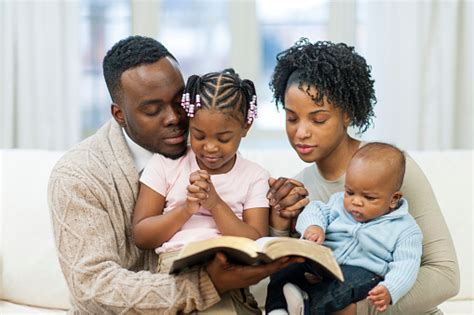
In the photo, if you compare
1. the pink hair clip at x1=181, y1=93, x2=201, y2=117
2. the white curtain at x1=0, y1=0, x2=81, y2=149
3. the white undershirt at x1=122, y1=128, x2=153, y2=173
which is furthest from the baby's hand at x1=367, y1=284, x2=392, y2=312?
the white curtain at x1=0, y1=0, x2=81, y2=149

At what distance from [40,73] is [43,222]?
165cm

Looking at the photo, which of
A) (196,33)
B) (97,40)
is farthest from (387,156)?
(97,40)

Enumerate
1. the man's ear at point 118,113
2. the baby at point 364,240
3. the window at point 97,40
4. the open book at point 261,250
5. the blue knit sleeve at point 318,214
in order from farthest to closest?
1. the window at point 97,40
2. the man's ear at point 118,113
3. the blue knit sleeve at point 318,214
4. the baby at point 364,240
5. the open book at point 261,250

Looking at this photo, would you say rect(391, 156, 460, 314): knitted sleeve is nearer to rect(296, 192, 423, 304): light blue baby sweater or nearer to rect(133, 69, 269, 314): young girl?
rect(296, 192, 423, 304): light blue baby sweater

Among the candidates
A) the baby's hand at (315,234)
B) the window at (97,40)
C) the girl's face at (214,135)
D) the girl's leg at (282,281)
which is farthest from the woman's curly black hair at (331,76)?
the window at (97,40)

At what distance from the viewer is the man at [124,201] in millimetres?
1959

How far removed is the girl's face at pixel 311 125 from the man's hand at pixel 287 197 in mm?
82

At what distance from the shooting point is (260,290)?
268 cm

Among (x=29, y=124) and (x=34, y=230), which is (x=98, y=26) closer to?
(x=29, y=124)

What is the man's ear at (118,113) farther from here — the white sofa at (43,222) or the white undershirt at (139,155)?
the white sofa at (43,222)

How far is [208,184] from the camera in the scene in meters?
1.96

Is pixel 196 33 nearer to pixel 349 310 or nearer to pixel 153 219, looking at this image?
pixel 153 219

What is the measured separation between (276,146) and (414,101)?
Answer: 2.61ft

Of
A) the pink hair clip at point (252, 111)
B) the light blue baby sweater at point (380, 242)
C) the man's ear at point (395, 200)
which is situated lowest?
the light blue baby sweater at point (380, 242)
